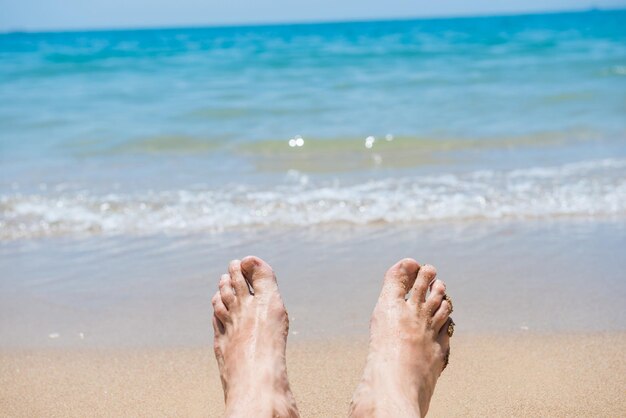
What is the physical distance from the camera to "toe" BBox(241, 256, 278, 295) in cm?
284

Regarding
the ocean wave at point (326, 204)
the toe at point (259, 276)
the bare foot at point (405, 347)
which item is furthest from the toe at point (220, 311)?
the ocean wave at point (326, 204)

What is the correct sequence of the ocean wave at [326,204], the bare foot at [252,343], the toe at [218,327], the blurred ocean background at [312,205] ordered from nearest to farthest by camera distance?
the bare foot at [252,343], the toe at [218,327], the blurred ocean background at [312,205], the ocean wave at [326,204]

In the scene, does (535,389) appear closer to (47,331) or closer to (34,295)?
(47,331)

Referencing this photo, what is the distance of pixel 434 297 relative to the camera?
9.23 feet

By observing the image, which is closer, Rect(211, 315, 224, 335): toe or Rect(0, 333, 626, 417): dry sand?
Rect(0, 333, 626, 417): dry sand

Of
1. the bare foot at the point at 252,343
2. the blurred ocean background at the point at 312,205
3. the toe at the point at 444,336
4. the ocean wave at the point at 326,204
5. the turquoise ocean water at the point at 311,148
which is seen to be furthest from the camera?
the turquoise ocean water at the point at 311,148

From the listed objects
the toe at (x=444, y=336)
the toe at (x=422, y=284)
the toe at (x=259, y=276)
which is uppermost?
the toe at (x=259, y=276)

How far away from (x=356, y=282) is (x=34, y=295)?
5.28 feet

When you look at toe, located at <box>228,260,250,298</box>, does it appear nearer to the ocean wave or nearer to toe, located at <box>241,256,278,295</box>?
toe, located at <box>241,256,278,295</box>

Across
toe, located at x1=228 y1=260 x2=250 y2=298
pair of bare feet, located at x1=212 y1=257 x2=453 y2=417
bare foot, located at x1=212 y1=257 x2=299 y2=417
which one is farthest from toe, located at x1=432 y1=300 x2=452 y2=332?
toe, located at x1=228 y1=260 x2=250 y2=298

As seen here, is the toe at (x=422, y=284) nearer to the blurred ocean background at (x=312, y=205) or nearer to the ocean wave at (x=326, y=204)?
the blurred ocean background at (x=312, y=205)

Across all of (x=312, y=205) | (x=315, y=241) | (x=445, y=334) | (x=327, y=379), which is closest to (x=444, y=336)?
(x=445, y=334)

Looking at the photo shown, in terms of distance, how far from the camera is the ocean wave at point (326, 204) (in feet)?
16.0

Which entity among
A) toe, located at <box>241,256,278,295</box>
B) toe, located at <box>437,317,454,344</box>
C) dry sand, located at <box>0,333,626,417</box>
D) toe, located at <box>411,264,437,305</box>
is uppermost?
toe, located at <box>241,256,278,295</box>
